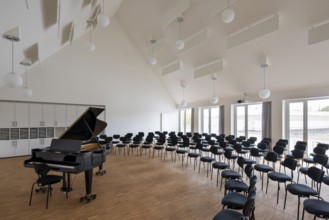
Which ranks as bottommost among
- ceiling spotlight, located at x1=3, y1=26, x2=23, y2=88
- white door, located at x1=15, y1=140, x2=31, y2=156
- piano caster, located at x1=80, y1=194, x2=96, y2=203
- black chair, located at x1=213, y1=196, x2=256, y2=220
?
piano caster, located at x1=80, y1=194, x2=96, y2=203

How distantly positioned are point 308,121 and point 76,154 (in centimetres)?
773

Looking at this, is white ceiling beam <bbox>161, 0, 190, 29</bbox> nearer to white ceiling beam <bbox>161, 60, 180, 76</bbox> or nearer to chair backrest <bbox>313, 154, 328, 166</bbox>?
white ceiling beam <bbox>161, 60, 180, 76</bbox>

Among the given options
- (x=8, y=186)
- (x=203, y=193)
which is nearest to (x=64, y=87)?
(x=8, y=186)

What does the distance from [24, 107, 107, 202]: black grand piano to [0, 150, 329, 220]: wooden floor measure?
1.33 ft

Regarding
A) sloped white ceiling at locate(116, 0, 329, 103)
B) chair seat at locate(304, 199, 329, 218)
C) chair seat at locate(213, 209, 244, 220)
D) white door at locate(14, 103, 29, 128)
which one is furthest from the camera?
white door at locate(14, 103, 29, 128)

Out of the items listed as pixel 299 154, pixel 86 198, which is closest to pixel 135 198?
pixel 86 198

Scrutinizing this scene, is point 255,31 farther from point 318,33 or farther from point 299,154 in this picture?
point 299,154

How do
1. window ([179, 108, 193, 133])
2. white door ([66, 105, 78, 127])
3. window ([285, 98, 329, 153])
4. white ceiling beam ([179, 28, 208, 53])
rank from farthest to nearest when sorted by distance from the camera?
window ([179, 108, 193, 133]) → white door ([66, 105, 78, 127]) → window ([285, 98, 329, 153]) → white ceiling beam ([179, 28, 208, 53])

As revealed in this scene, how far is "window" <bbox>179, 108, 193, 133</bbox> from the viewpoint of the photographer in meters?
12.5

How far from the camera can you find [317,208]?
262 cm

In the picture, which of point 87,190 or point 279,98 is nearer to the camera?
point 87,190

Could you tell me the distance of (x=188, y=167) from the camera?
21.5 feet

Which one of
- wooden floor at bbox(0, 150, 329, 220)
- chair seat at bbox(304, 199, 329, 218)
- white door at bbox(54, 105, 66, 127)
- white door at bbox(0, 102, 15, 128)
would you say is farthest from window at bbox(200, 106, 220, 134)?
white door at bbox(0, 102, 15, 128)

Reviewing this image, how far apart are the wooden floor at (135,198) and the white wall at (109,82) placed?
4004mm
